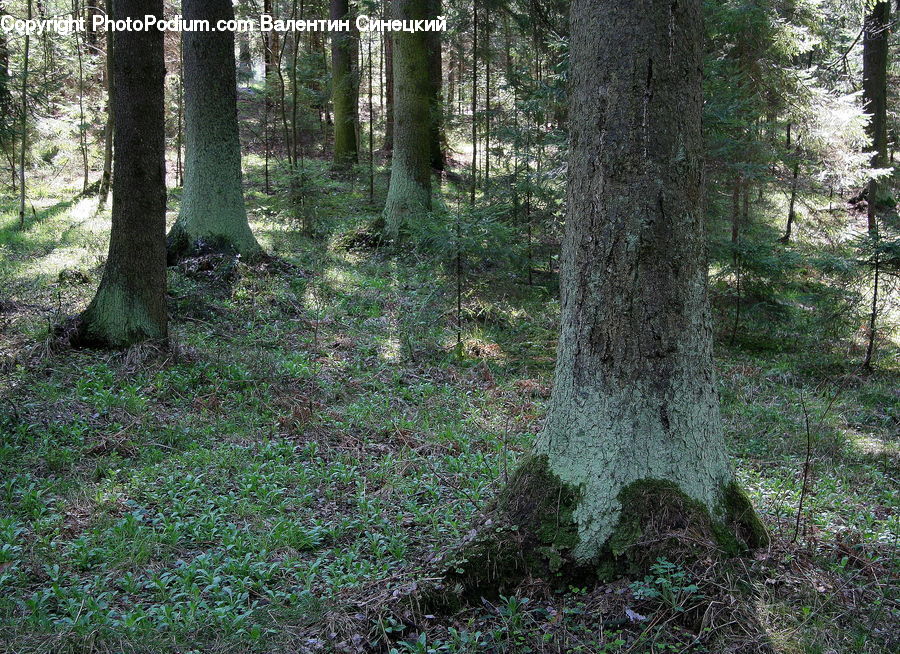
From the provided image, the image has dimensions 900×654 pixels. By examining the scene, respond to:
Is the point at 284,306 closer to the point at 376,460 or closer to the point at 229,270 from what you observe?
the point at 229,270

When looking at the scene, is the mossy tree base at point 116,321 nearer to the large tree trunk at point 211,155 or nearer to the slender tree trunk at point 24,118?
the slender tree trunk at point 24,118

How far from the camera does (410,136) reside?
45.7 feet

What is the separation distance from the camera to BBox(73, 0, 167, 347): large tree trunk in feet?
22.3

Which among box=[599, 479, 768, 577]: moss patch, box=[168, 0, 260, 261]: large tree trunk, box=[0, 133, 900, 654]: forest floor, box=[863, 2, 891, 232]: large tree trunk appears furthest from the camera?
box=[863, 2, 891, 232]: large tree trunk

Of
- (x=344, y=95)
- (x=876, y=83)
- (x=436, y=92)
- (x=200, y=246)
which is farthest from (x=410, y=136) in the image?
(x=876, y=83)

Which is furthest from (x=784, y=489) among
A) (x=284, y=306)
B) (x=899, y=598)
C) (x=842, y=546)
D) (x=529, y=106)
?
(x=529, y=106)

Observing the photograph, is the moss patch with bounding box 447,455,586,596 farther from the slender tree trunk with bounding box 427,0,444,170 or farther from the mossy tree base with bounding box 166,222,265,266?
the slender tree trunk with bounding box 427,0,444,170

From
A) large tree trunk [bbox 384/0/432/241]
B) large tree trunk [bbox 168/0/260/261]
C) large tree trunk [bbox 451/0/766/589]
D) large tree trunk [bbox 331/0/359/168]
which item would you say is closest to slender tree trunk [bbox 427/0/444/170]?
large tree trunk [bbox 384/0/432/241]

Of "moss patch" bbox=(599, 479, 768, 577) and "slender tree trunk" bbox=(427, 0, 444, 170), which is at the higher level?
"slender tree trunk" bbox=(427, 0, 444, 170)

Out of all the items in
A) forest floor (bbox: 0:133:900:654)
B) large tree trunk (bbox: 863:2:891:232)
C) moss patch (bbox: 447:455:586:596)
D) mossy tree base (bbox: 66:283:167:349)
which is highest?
large tree trunk (bbox: 863:2:891:232)

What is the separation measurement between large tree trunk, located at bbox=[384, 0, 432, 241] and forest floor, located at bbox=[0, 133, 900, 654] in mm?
3789

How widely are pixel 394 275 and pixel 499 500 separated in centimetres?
904

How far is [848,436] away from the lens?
682 centimetres

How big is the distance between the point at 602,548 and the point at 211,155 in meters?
10.0
